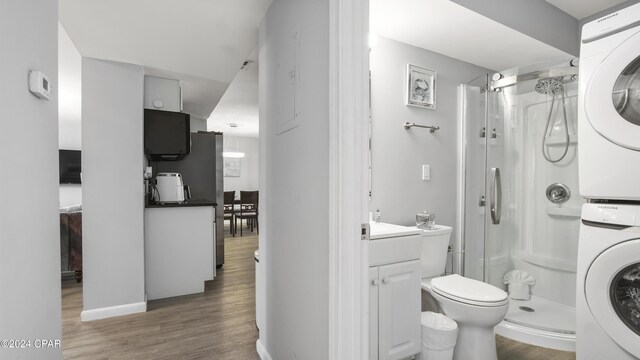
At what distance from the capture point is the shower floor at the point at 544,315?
6.62ft

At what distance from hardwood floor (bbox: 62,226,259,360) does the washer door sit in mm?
1895

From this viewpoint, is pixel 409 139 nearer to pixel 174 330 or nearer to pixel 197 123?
pixel 174 330

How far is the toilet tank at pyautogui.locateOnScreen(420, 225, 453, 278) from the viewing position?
2092 mm

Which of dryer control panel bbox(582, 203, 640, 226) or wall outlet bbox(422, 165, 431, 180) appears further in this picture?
wall outlet bbox(422, 165, 431, 180)

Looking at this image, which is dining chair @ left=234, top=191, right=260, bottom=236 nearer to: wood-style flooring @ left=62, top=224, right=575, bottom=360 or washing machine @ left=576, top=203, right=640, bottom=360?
wood-style flooring @ left=62, top=224, right=575, bottom=360

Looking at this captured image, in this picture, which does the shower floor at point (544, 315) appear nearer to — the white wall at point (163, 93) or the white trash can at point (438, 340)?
the white trash can at point (438, 340)

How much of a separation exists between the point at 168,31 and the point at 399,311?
2351mm

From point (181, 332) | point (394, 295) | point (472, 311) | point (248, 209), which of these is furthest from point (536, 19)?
point (248, 209)

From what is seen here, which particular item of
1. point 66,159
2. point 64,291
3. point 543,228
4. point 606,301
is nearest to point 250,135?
point 66,159

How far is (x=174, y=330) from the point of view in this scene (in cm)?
230

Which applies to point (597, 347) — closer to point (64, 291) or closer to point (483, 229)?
point (483, 229)

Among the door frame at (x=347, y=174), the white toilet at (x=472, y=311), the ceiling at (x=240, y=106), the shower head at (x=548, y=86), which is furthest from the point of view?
the ceiling at (x=240, y=106)

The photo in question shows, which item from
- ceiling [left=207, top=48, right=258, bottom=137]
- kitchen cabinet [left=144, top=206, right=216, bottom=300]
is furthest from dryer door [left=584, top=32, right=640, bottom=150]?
kitchen cabinet [left=144, top=206, right=216, bottom=300]

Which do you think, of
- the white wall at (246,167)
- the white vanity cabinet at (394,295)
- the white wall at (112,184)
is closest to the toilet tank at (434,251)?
the white vanity cabinet at (394,295)
